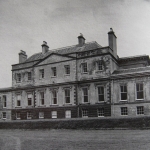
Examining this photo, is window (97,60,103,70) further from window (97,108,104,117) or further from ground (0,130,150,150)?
ground (0,130,150,150)

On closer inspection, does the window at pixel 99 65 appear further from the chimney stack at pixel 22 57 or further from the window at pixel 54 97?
the chimney stack at pixel 22 57

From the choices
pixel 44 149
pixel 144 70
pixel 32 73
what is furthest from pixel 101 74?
pixel 44 149

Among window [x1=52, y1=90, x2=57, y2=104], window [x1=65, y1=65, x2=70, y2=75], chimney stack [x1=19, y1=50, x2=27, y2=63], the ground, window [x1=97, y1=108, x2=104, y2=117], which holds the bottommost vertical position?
the ground

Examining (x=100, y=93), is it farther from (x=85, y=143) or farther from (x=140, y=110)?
(x=85, y=143)

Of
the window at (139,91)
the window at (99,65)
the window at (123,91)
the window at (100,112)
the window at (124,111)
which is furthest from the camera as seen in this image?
the window at (99,65)

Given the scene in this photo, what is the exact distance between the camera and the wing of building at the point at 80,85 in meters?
26.5

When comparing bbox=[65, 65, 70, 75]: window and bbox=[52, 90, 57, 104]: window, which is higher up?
bbox=[65, 65, 70, 75]: window

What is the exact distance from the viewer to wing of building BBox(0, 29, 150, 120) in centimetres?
2648

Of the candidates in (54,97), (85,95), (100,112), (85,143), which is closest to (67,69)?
(54,97)

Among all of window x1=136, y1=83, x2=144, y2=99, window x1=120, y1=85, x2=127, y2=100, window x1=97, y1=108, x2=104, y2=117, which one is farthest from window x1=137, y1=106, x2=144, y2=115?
window x1=97, y1=108, x2=104, y2=117

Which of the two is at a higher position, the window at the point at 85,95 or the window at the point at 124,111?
the window at the point at 85,95

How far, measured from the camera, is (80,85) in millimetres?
29781

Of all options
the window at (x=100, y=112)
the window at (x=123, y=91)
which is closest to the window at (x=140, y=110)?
the window at (x=123, y=91)

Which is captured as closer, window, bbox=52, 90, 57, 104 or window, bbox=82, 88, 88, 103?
window, bbox=82, 88, 88, 103
